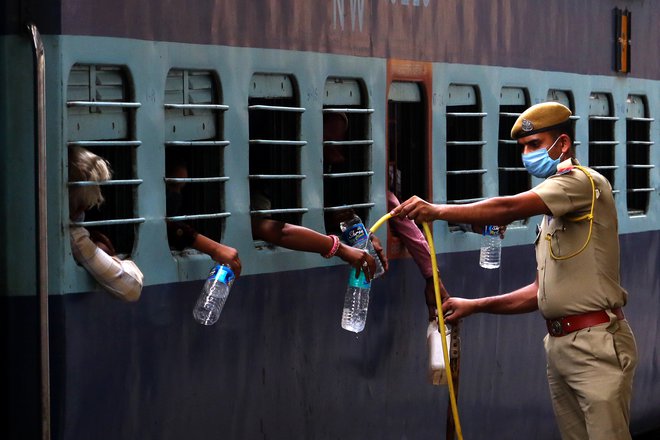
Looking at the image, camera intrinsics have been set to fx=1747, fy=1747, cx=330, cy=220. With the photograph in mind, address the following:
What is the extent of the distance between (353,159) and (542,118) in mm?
1205

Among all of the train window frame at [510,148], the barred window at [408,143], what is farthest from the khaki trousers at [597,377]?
the train window frame at [510,148]

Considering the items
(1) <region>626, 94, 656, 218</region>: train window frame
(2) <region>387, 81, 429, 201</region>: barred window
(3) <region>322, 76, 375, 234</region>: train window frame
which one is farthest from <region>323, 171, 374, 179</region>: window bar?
(1) <region>626, 94, 656, 218</region>: train window frame

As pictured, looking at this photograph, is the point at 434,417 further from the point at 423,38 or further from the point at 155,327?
the point at 155,327

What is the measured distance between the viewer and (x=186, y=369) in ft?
22.4

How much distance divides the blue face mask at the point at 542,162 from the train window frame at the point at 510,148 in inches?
82.5

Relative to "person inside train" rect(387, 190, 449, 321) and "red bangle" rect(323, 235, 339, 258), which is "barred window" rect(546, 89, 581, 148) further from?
"red bangle" rect(323, 235, 339, 258)

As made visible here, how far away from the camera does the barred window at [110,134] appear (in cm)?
618

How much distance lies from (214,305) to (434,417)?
2.09m

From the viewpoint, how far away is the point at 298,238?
7.39 metres

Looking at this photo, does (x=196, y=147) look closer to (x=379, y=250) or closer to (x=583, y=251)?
(x=379, y=250)

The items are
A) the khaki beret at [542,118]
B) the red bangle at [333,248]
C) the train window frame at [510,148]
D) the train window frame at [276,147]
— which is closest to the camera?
the khaki beret at [542,118]

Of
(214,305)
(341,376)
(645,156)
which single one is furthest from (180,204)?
(645,156)

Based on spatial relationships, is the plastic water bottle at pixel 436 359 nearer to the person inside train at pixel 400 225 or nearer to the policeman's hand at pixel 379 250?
the person inside train at pixel 400 225

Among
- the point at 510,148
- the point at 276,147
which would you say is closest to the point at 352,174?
the point at 276,147
